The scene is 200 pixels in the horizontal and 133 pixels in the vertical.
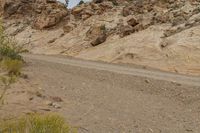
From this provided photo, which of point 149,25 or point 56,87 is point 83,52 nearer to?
point 149,25

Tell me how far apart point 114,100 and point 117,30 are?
860 inches

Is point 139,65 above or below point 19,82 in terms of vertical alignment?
below

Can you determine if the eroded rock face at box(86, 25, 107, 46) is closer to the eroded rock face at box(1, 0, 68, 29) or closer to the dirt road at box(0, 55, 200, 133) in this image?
the eroded rock face at box(1, 0, 68, 29)

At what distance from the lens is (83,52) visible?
117 ft

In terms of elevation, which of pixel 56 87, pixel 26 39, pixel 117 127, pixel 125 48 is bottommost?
pixel 26 39

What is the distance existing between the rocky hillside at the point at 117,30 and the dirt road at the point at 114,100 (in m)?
6.39

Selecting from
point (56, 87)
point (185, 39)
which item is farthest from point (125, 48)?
point (56, 87)

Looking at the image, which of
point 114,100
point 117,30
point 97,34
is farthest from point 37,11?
point 114,100

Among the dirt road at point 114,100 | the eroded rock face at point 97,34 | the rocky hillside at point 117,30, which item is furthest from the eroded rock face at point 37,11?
the dirt road at point 114,100

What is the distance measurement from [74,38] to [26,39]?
7.77 m

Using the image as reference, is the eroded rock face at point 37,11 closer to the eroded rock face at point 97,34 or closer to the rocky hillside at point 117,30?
the rocky hillside at point 117,30

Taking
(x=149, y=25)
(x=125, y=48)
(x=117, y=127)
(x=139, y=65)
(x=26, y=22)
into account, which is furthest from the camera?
(x=26, y=22)

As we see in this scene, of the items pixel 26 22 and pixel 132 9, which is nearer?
pixel 132 9

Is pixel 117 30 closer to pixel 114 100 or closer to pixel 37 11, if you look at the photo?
pixel 37 11
